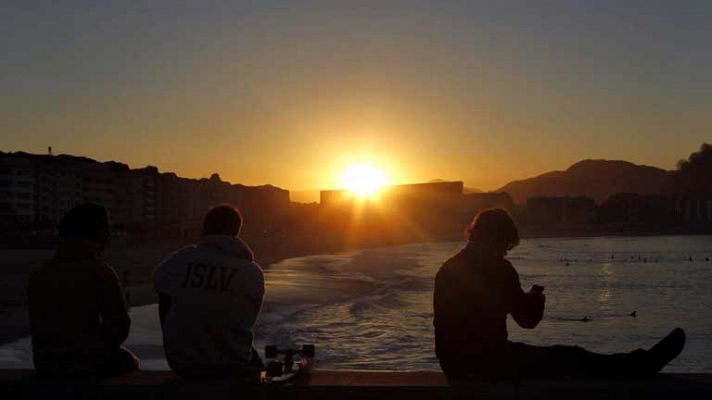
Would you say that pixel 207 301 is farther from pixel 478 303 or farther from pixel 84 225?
pixel 478 303

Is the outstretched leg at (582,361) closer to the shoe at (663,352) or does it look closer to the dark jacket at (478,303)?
the shoe at (663,352)

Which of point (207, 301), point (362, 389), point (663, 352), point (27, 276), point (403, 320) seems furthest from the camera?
point (27, 276)

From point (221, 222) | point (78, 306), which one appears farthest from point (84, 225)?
point (221, 222)

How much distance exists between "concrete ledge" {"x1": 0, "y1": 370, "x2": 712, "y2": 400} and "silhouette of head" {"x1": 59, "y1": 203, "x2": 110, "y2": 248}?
0.82m

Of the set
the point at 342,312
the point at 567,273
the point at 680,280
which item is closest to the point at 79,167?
the point at 567,273

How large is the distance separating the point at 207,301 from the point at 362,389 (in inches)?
40.5

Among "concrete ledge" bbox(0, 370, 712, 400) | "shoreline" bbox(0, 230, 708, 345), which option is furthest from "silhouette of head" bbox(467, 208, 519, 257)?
"shoreline" bbox(0, 230, 708, 345)

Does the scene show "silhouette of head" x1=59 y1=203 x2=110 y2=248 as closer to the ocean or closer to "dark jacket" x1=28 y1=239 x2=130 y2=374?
"dark jacket" x1=28 y1=239 x2=130 y2=374

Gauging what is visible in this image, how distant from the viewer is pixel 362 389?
4492 millimetres

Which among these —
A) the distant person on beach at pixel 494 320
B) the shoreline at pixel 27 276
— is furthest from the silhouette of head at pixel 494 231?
the shoreline at pixel 27 276

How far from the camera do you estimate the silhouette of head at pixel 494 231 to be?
496 cm

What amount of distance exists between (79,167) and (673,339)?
122 meters

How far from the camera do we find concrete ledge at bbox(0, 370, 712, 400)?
4363mm

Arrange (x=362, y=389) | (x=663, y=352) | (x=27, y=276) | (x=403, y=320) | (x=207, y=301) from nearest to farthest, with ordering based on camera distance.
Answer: (x=362, y=389), (x=207, y=301), (x=663, y=352), (x=403, y=320), (x=27, y=276)
